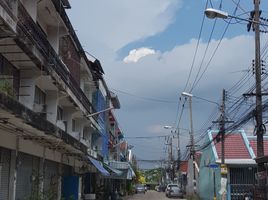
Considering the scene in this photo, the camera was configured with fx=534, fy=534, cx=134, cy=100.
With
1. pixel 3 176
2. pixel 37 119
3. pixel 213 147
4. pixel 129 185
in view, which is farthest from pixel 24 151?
pixel 129 185

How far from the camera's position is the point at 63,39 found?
28.9m

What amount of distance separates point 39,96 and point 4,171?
6.94 m

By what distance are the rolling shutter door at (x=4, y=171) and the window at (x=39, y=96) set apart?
554cm

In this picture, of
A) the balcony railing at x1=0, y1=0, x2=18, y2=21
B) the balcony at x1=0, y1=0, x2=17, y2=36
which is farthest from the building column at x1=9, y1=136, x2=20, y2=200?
the balcony at x1=0, y1=0, x2=17, y2=36

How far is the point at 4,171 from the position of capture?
19.0 meters

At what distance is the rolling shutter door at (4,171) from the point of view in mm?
18734

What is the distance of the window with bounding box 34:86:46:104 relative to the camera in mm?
24794

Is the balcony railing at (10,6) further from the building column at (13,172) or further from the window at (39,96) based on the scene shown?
the window at (39,96)

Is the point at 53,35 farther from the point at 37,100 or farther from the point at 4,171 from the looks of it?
the point at 4,171

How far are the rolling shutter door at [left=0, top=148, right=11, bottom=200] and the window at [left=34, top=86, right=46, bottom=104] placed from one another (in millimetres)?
5538

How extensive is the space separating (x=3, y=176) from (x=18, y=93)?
4.26 m

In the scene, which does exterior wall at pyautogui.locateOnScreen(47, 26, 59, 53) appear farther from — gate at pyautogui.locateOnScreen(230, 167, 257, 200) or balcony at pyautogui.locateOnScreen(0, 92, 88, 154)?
gate at pyautogui.locateOnScreen(230, 167, 257, 200)

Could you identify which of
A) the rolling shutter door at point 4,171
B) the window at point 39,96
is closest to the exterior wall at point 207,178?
the window at point 39,96

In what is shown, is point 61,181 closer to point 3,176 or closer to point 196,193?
point 3,176
